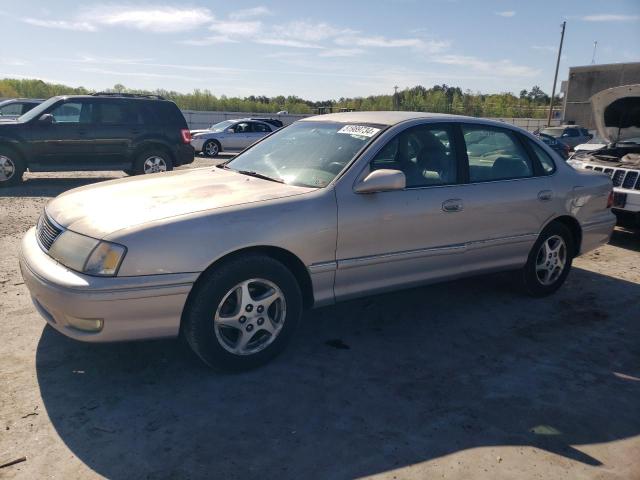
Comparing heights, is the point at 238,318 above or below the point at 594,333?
above

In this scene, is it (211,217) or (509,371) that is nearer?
(211,217)

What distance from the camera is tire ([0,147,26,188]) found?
980cm

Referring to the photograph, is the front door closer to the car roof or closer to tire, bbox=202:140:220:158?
the car roof

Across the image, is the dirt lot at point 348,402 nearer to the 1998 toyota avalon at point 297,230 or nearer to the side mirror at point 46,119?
the 1998 toyota avalon at point 297,230

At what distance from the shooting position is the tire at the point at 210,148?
63.2 feet

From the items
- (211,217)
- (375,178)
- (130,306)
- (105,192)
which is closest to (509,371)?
(375,178)

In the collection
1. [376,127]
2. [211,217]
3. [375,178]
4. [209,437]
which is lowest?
[209,437]

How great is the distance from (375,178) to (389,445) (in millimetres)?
1682

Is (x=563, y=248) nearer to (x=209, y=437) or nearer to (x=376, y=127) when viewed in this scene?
(x=376, y=127)

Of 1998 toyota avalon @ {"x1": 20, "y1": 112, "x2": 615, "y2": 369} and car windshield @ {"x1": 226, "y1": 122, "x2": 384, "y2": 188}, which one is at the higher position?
car windshield @ {"x1": 226, "y1": 122, "x2": 384, "y2": 188}

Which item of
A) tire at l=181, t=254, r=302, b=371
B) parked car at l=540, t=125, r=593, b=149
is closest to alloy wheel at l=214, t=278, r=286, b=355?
tire at l=181, t=254, r=302, b=371

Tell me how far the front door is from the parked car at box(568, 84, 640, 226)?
3431mm

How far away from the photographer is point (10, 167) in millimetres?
9883

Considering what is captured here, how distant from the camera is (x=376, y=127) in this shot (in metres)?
4.06
